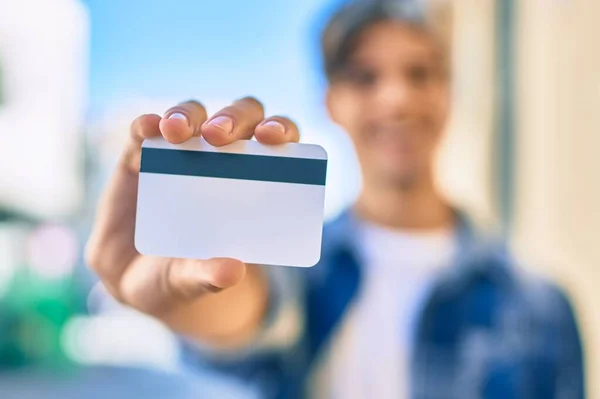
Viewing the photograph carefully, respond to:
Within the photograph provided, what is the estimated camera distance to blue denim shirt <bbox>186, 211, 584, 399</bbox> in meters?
0.93

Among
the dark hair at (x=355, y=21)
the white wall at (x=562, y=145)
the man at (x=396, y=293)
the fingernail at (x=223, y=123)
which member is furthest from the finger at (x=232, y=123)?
the white wall at (x=562, y=145)

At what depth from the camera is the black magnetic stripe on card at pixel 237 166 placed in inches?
14.0

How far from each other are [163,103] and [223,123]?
0.67 meters

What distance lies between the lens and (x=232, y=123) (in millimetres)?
366

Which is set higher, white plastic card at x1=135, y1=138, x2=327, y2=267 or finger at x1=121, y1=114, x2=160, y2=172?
finger at x1=121, y1=114, x2=160, y2=172

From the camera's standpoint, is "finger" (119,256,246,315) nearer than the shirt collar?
Yes

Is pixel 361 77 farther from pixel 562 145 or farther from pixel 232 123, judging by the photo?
pixel 232 123

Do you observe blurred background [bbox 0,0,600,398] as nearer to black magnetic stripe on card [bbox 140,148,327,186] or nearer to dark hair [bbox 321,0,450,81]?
dark hair [bbox 321,0,450,81]

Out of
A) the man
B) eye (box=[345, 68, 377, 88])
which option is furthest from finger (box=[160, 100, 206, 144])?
eye (box=[345, 68, 377, 88])

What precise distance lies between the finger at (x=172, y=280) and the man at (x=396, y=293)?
39cm

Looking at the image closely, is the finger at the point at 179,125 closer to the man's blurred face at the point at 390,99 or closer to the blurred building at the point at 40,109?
the man's blurred face at the point at 390,99

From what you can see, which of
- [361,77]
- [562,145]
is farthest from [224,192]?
[562,145]

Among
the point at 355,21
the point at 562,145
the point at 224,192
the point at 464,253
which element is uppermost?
the point at 355,21

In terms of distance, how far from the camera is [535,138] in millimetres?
1202
